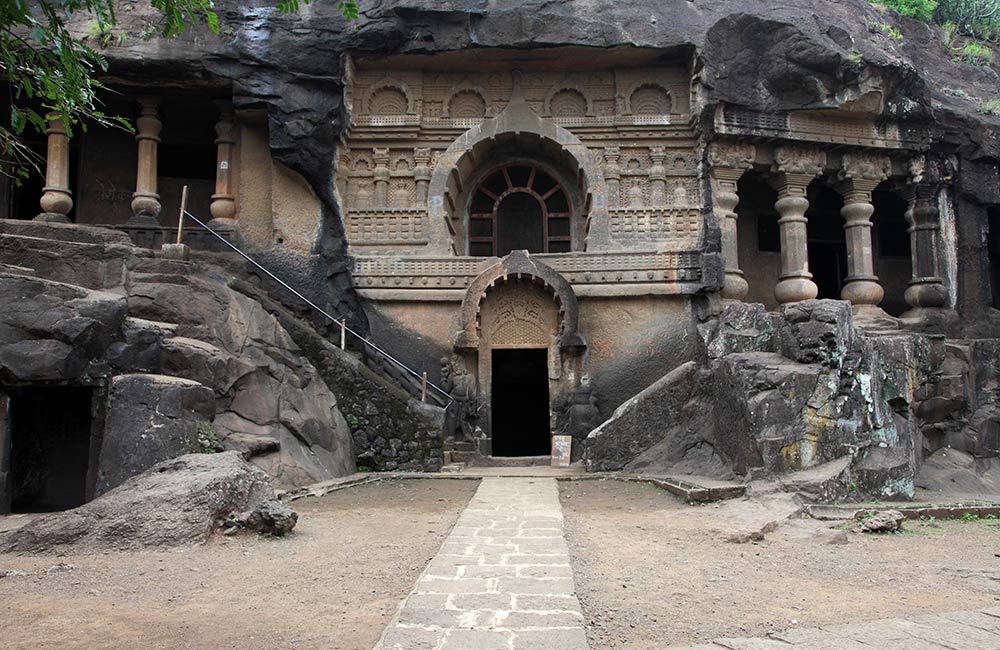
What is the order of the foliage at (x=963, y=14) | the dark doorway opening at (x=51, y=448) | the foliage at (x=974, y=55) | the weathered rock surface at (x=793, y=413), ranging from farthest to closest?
the foliage at (x=963, y=14) → the foliage at (x=974, y=55) → the dark doorway opening at (x=51, y=448) → the weathered rock surface at (x=793, y=413)

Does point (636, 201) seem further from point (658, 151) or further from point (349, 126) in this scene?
point (349, 126)

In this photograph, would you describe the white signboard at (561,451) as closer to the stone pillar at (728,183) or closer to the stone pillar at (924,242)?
the stone pillar at (728,183)

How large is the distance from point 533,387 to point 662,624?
1270cm

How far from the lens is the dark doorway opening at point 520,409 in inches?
631

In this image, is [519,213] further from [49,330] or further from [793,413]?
[49,330]

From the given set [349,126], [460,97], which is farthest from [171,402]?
[460,97]

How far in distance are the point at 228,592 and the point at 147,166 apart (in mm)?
11330

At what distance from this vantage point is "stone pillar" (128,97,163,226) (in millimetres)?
12953

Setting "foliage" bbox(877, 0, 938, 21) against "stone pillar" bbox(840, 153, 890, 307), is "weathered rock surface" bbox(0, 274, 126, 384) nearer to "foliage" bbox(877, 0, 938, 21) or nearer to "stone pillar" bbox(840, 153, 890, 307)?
"stone pillar" bbox(840, 153, 890, 307)

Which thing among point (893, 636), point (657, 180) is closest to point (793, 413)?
point (893, 636)

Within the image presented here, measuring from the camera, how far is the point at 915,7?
15742 mm

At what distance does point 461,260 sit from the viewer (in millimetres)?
12906

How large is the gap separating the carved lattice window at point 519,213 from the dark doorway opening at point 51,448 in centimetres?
783

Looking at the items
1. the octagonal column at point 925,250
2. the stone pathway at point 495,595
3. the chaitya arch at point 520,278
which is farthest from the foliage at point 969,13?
the stone pathway at point 495,595
